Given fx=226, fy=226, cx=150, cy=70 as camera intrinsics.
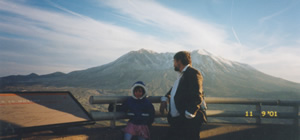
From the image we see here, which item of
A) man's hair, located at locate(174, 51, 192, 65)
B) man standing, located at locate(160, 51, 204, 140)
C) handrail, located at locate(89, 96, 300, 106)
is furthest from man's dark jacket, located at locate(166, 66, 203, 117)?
handrail, located at locate(89, 96, 300, 106)

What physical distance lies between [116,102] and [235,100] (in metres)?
3.11

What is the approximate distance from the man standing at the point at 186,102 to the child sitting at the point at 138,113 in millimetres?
484

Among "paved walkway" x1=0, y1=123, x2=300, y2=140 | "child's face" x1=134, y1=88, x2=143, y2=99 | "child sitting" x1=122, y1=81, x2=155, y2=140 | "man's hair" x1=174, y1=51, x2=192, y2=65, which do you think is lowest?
"paved walkway" x1=0, y1=123, x2=300, y2=140

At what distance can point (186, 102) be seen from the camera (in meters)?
3.36

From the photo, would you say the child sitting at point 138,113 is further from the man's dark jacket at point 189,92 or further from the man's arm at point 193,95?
the man's arm at point 193,95

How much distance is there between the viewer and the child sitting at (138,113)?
3.86 m

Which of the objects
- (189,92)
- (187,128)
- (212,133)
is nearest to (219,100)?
(212,133)

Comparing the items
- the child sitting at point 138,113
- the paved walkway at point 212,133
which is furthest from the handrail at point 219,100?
the paved walkway at point 212,133

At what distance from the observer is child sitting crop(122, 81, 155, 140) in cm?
386

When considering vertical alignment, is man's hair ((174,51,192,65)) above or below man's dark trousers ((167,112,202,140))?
above

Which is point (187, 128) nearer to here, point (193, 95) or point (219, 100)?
point (193, 95)

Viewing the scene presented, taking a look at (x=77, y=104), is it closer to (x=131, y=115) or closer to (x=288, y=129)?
(x=131, y=115)

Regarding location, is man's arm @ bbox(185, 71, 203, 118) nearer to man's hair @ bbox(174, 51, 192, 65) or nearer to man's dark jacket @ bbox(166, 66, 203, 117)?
man's dark jacket @ bbox(166, 66, 203, 117)

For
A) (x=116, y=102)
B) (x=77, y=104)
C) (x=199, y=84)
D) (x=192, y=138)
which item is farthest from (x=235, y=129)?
(x=77, y=104)
